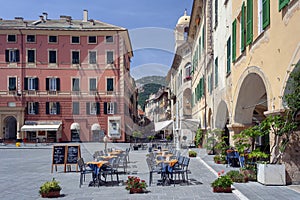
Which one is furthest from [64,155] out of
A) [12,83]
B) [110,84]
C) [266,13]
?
[12,83]

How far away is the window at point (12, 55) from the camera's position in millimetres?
44562

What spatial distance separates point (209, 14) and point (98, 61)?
2402 cm

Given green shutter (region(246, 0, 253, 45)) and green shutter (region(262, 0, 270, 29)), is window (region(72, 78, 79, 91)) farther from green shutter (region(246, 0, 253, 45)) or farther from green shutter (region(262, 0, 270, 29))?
green shutter (region(262, 0, 270, 29))

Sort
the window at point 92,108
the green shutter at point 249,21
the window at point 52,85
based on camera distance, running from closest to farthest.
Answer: the green shutter at point 249,21 → the window at point 92,108 → the window at point 52,85

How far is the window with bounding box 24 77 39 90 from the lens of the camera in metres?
44.3

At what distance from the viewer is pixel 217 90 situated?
2000 centimetres

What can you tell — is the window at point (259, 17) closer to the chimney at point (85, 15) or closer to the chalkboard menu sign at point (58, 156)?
the chalkboard menu sign at point (58, 156)

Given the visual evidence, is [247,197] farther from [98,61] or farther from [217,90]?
[98,61]

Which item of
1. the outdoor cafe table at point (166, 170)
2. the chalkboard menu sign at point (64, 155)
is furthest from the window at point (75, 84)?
the outdoor cafe table at point (166, 170)

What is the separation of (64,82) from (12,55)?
288 inches

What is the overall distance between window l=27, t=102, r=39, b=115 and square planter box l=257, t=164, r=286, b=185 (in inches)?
1493

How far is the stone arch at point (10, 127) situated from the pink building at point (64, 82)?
338mm

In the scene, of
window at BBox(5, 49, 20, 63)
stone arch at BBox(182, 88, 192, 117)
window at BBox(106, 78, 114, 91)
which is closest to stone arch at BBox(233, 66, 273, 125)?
stone arch at BBox(182, 88, 192, 117)

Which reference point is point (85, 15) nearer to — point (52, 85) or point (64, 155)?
point (52, 85)
